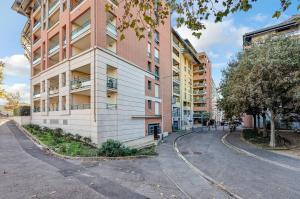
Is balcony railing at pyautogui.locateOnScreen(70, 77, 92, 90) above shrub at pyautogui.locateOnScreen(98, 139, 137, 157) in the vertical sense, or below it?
above

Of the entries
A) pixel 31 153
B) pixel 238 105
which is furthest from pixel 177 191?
pixel 238 105

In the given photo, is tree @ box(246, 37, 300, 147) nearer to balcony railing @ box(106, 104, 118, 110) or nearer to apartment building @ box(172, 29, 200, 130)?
balcony railing @ box(106, 104, 118, 110)

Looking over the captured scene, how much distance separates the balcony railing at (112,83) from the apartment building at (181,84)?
17.5 metres

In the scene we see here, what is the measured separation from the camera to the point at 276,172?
981 cm

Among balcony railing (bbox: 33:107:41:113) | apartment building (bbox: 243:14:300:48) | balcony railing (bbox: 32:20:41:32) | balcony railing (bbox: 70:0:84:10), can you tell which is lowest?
balcony railing (bbox: 33:107:41:113)

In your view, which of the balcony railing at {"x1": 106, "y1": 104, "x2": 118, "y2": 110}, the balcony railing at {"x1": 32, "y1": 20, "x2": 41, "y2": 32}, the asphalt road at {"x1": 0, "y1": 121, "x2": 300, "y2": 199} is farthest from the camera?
the balcony railing at {"x1": 32, "y1": 20, "x2": 41, "y2": 32}

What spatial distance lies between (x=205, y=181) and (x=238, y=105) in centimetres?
1190

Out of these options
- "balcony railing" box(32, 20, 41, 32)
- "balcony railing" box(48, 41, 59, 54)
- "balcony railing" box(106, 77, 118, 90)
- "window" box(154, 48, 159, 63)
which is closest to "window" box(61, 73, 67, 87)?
"balcony railing" box(48, 41, 59, 54)

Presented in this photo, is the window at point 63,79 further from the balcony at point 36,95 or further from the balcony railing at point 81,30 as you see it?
the balcony at point 36,95

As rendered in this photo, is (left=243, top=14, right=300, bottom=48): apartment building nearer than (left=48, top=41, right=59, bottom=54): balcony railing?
No

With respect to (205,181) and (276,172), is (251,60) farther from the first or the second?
(205,181)

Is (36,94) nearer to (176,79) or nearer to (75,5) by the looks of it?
(75,5)

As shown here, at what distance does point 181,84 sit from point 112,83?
2367cm

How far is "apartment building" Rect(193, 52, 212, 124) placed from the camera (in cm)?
5478
